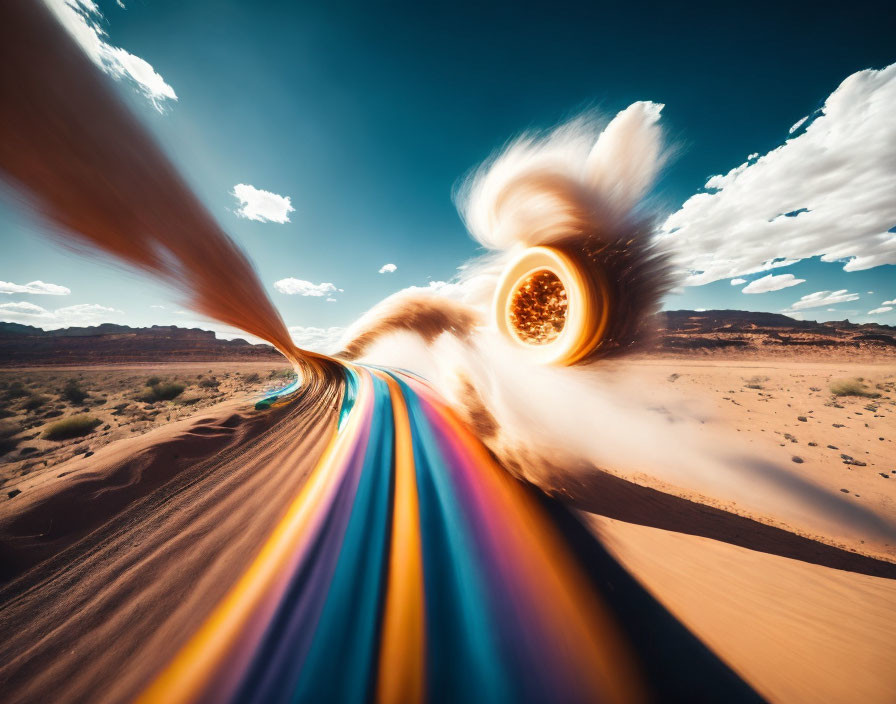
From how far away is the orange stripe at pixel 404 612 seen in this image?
0.64 metres

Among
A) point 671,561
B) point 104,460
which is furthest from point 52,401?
point 671,561

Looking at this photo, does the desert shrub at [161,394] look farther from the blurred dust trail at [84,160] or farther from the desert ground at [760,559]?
the blurred dust trail at [84,160]

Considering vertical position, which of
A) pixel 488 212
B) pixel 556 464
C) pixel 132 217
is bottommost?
pixel 556 464

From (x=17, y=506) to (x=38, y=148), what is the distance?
2.01 metres

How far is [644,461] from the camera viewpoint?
264 cm

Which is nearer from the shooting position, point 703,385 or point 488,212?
point 488,212

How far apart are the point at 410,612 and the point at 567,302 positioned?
155 centimetres

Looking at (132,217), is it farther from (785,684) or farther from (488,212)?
(785,684)

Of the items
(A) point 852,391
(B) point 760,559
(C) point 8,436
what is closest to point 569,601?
(B) point 760,559

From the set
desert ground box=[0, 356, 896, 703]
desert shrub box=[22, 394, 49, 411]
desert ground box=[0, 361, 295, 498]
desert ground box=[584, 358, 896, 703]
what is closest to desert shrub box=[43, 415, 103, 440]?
desert ground box=[0, 361, 295, 498]

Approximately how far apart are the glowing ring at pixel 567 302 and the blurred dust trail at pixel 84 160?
186 cm

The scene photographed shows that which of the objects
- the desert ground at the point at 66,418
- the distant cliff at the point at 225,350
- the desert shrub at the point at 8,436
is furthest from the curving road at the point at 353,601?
the distant cliff at the point at 225,350

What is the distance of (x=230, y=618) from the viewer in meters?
0.80

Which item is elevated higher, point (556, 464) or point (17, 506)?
point (556, 464)
